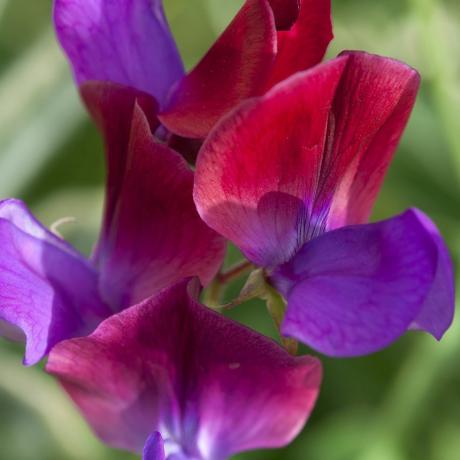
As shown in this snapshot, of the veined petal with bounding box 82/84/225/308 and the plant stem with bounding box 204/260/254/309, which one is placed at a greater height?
the veined petal with bounding box 82/84/225/308

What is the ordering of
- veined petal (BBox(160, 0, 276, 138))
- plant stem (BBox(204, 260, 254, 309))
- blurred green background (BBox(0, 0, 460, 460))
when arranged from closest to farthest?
veined petal (BBox(160, 0, 276, 138))
plant stem (BBox(204, 260, 254, 309))
blurred green background (BBox(0, 0, 460, 460))

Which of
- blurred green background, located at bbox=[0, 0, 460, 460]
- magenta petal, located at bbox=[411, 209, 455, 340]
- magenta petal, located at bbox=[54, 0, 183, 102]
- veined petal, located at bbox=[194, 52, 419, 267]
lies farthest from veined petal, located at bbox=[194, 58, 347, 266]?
blurred green background, located at bbox=[0, 0, 460, 460]

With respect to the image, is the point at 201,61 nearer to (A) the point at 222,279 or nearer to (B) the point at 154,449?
(A) the point at 222,279

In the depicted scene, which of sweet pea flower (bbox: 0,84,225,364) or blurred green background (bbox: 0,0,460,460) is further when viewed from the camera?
blurred green background (bbox: 0,0,460,460)

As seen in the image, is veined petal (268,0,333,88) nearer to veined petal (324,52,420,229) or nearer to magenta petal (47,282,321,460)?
veined petal (324,52,420,229)

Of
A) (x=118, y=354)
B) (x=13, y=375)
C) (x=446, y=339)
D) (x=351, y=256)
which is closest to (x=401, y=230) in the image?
(x=351, y=256)

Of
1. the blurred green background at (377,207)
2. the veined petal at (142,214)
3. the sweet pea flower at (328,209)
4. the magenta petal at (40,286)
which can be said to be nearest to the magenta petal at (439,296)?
the sweet pea flower at (328,209)

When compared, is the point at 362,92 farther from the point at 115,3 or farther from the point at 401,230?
the point at 115,3

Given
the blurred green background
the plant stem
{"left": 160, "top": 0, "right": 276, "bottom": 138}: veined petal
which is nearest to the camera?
{"left": 160, "top": 0, "right": 276, "bottom": 138}: veined petal
